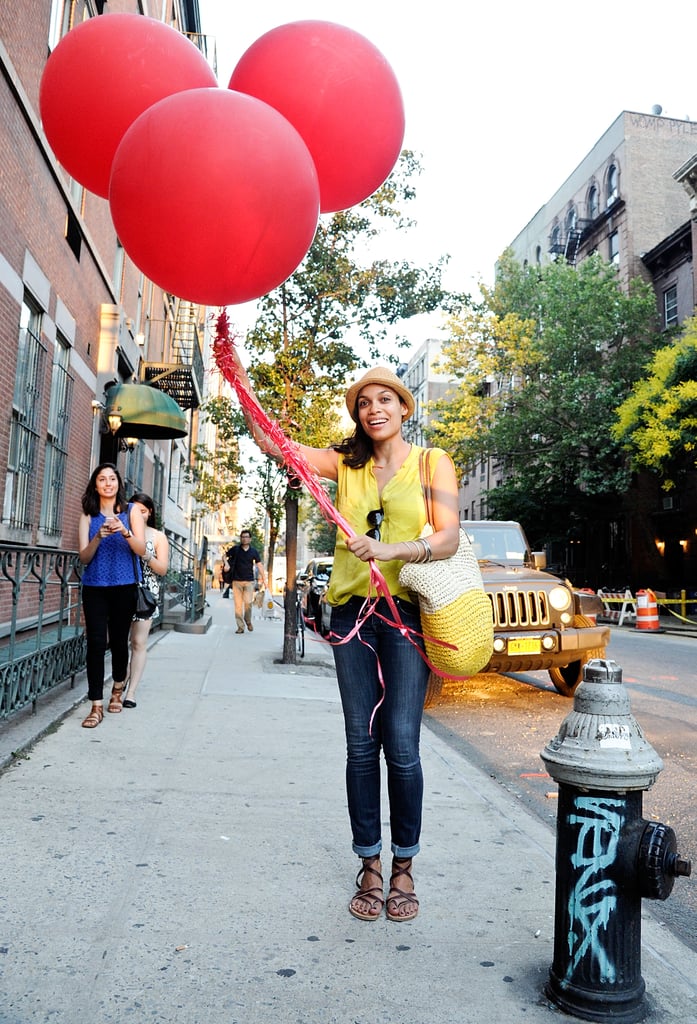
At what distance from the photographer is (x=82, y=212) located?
11.3m

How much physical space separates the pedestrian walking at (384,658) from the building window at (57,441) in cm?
746

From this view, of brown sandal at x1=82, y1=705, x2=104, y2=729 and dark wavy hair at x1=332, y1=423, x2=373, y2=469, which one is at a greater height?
dark wavy hair at x1=332, y1=423, x2=373, y2=469

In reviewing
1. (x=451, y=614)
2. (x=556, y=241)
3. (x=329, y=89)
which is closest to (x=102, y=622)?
(x=451, y=614)

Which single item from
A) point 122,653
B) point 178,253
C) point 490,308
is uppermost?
point 490,308

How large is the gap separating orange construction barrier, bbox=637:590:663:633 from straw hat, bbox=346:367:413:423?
762 inches

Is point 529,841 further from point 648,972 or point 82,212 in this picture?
point 82,212

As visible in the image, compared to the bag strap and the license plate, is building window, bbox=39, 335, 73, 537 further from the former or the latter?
the bag strap

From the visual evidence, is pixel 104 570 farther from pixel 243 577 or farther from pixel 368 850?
pixel 243 577

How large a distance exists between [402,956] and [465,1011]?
0.37 m

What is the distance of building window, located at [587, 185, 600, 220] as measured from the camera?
37938 millimetres

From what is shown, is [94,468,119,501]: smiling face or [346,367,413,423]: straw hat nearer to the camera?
[346,367,413,423]: straw hat

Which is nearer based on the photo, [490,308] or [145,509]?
[145,509]

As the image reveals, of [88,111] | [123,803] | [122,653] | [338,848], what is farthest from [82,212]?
[338,848]

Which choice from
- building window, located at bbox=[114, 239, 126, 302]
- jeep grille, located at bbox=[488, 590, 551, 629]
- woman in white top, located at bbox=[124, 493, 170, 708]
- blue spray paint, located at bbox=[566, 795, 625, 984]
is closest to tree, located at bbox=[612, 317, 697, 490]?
building window, located at bbox=[114, 239, 126, 302]
